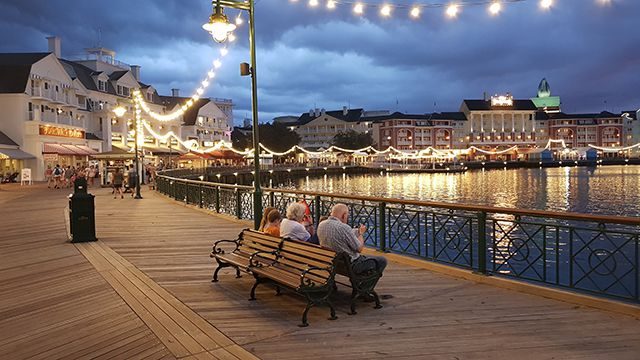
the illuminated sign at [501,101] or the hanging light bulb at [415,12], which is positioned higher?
the illuminated sign at [501,101]

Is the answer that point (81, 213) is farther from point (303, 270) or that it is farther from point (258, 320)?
point (303, 270)

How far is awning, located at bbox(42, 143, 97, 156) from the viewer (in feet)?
157

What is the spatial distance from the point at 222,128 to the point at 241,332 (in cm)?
8933

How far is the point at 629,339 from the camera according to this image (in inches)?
203

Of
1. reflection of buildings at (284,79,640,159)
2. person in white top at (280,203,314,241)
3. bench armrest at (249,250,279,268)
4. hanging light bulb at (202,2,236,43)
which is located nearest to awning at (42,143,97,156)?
hanging light bulb at (202,2,236,43)

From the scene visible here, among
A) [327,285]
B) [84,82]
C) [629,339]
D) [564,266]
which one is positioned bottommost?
[564,266]

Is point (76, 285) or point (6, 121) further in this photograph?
point (6, 121)

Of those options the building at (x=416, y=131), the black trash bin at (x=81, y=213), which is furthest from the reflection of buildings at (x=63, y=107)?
the building at (x=416, y=131)

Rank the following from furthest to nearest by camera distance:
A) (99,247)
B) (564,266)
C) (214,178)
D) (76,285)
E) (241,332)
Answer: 1. (214,178)
2. (564,266)
3. (99,247)
4. (76,285)
5. (241,332)

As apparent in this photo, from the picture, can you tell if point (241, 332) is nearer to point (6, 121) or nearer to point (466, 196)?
point (466, 196)

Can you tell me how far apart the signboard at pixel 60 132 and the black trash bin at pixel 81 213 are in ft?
135

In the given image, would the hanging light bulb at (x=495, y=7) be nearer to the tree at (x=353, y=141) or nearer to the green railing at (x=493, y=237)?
the green railing at (x=493, y=237)

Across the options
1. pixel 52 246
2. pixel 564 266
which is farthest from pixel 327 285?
pixel 564 266

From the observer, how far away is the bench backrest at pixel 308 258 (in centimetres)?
582
